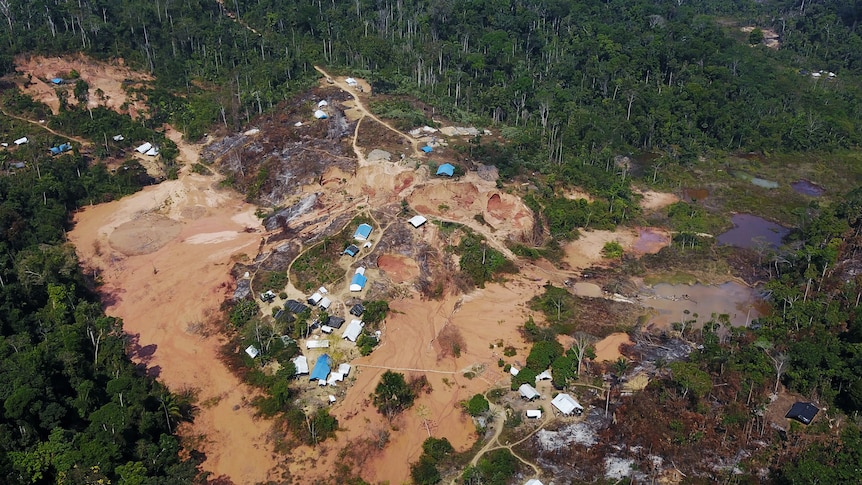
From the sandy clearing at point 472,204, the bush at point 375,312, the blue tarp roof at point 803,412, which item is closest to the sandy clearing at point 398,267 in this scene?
the bush at point 375,312

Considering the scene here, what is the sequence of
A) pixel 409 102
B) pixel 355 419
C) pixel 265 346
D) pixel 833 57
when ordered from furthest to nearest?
pixel 833 57 → pixel 409 102 → pixel 265 346 → pixel 355 419

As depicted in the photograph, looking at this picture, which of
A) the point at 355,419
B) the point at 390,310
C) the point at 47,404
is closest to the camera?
the point at 47,404

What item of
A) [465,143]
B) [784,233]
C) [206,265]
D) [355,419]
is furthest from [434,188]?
[784,233]

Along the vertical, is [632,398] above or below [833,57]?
below

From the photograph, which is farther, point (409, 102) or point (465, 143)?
point (409, 102)

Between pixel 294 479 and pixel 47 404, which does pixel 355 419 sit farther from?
pixel 47 404

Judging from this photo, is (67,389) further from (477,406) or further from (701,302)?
(701,302)

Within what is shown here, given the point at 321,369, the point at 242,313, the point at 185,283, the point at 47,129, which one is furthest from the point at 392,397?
the point at 47,129
